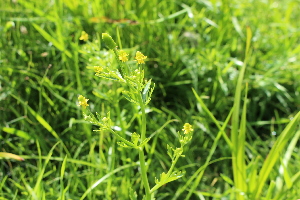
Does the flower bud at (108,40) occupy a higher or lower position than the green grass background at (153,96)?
higher

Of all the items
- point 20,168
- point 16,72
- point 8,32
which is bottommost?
point 20,168

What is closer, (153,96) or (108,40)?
(108,40)

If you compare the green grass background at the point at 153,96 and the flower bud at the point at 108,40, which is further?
the green grass background at the point at 153,96

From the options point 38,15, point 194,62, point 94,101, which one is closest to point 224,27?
point 194,62

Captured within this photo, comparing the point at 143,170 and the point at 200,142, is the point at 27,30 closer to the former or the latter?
the point at 200,142

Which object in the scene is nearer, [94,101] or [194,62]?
[94,101]

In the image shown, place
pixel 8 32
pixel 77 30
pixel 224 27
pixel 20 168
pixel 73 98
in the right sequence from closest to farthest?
Result: pixel 20 168
pixel 73 98
pixel 8 32
pixel 77 30
pixel 224 27

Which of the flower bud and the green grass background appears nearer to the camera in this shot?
the flower bud

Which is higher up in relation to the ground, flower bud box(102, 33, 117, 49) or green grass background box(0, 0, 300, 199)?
flower bud box(102, 33, 117, 49)
